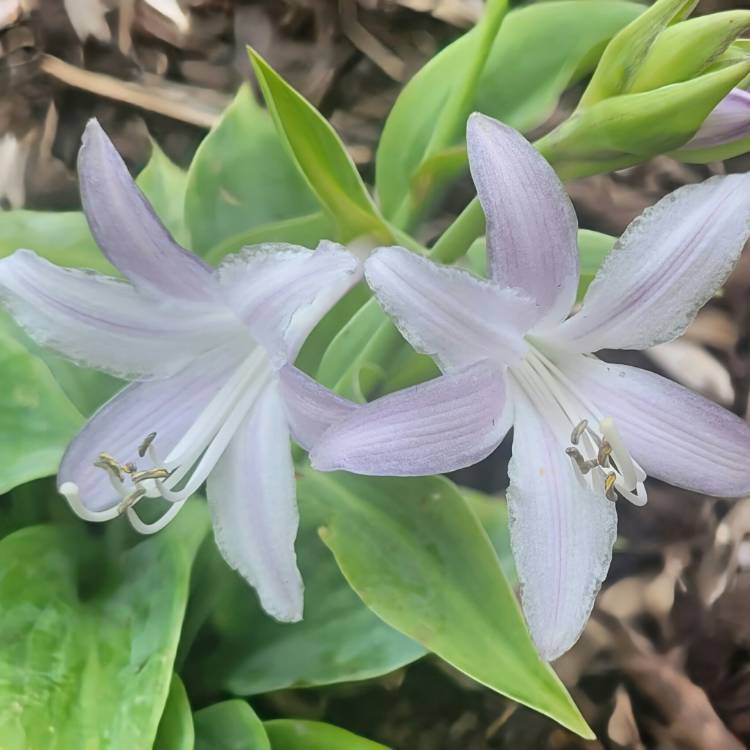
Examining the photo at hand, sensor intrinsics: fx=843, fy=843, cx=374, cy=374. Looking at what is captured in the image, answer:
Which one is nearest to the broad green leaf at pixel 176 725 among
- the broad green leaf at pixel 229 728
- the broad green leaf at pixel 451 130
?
the broad green leaf at pixel 229 728

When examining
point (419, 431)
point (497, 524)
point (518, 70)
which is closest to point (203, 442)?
point (419, 431)

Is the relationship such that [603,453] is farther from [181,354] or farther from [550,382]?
[181,354]

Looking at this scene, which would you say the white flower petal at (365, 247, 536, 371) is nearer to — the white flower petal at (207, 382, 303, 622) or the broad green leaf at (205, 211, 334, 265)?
the white flower petal at (207, 382, 303, 622)

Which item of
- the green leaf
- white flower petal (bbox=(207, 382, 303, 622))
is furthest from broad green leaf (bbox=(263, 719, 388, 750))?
the green leaf

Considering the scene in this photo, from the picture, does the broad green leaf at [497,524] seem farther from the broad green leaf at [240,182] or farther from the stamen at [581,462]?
the broad green leaf at [240,182]

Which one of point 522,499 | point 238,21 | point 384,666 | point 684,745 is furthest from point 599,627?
point 238,21
